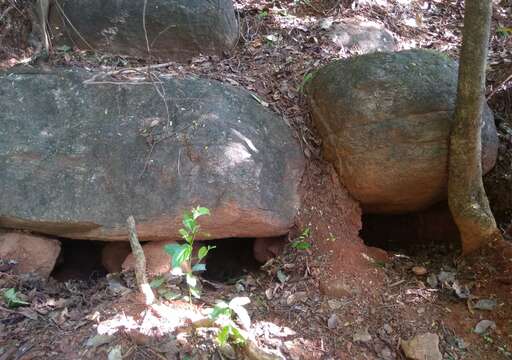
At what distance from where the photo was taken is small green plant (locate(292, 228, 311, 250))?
3688 millimetres

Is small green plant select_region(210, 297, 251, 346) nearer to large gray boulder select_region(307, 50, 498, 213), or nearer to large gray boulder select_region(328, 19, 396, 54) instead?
large gray boulder select_region(307, 50, 498, 213)

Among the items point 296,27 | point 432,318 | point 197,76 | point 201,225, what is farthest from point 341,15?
point 432,318

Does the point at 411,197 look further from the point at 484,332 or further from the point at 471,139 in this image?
the point at 484,332

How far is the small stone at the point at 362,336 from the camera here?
3.04 m

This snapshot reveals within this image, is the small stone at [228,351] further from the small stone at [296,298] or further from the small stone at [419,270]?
the small stone at [419,270]

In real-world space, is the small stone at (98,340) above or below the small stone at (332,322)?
below

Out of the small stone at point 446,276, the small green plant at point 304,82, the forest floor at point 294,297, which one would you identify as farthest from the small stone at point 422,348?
the small green plant at point 304,82

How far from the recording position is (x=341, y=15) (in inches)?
214

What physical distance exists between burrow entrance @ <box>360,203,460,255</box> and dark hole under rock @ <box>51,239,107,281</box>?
2.51 meters

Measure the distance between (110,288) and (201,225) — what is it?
A: 761 millimetres

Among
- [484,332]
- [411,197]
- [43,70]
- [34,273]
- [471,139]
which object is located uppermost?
[471,139]

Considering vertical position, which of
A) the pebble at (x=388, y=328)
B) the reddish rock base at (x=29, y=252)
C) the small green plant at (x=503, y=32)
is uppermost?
the small green plant at (x=503, y=32)

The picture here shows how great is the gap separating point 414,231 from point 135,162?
277 cm

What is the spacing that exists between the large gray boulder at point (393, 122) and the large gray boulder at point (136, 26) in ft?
4.72
